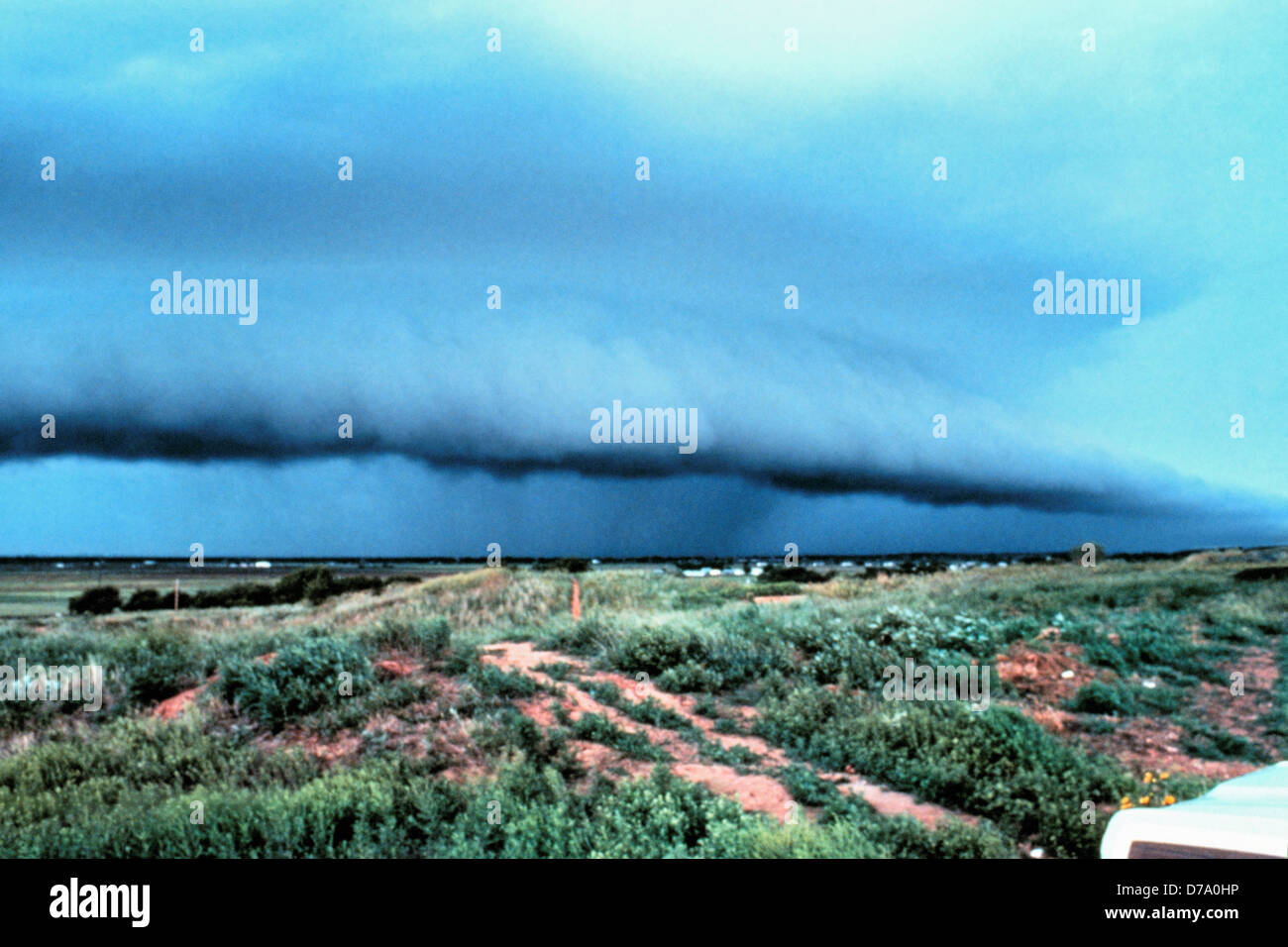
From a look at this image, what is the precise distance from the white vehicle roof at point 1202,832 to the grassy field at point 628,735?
4357 millimetres

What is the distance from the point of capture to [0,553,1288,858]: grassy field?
29.1 ft

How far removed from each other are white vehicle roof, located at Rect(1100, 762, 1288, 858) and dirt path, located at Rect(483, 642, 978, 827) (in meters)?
6.29

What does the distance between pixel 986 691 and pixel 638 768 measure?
23.3 feet

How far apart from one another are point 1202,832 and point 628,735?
890 centimetres

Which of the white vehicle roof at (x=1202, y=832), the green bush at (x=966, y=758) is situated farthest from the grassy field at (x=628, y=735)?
the white vehicle roof at (x=1202, y=832)

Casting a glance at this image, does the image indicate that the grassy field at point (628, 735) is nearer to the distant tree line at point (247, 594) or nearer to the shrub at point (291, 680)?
the shrub at point (291, 680)

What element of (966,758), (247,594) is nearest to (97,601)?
(247,594)

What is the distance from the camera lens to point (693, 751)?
11.7 m

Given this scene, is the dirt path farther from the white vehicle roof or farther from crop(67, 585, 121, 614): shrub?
crop(67, 585, 121, 614): shrub

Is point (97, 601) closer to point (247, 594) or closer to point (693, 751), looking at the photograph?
point (247, 594)

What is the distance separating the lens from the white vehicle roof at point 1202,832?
334 cm
